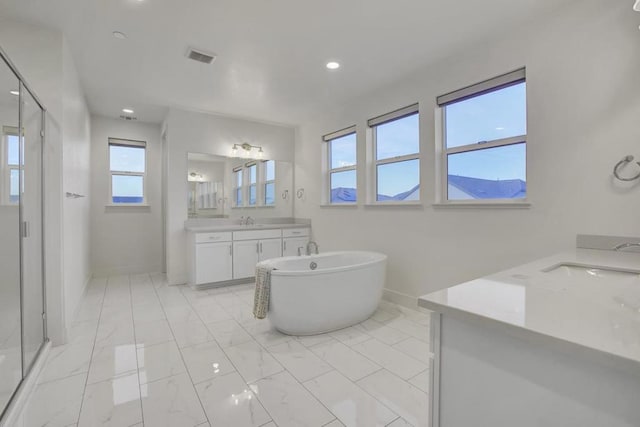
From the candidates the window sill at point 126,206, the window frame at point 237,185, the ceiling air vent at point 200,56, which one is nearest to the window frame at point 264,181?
the window frame at point 237,185

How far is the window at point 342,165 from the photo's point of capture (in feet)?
13.5

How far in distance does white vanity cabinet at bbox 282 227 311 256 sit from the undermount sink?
3579mm

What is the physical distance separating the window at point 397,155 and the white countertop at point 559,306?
2.14m

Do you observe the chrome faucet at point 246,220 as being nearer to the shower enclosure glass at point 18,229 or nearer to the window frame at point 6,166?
the shower enclosure glass at point 18,229

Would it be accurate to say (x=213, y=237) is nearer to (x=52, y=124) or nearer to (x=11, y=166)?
(x=52, y=124)

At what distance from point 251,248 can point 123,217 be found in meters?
2.29

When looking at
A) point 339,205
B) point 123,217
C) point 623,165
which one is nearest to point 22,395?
point 339,205

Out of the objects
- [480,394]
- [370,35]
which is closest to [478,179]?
[370,35]

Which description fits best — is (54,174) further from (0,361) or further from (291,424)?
(291,424)

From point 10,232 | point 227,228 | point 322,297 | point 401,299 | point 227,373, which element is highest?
point 10,232

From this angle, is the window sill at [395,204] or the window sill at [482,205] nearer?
the window sill at [482,205]

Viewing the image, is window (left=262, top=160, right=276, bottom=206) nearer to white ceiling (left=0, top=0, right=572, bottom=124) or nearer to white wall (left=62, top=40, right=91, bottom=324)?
white ceiling (left=0, top=0, right=572, bottom=124)

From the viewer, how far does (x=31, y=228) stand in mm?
→ 2135

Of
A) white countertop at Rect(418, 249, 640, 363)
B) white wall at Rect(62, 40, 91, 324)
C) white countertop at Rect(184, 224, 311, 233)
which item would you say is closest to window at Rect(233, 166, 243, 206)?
white countertop at Rect(184, 224, 311, 233)
